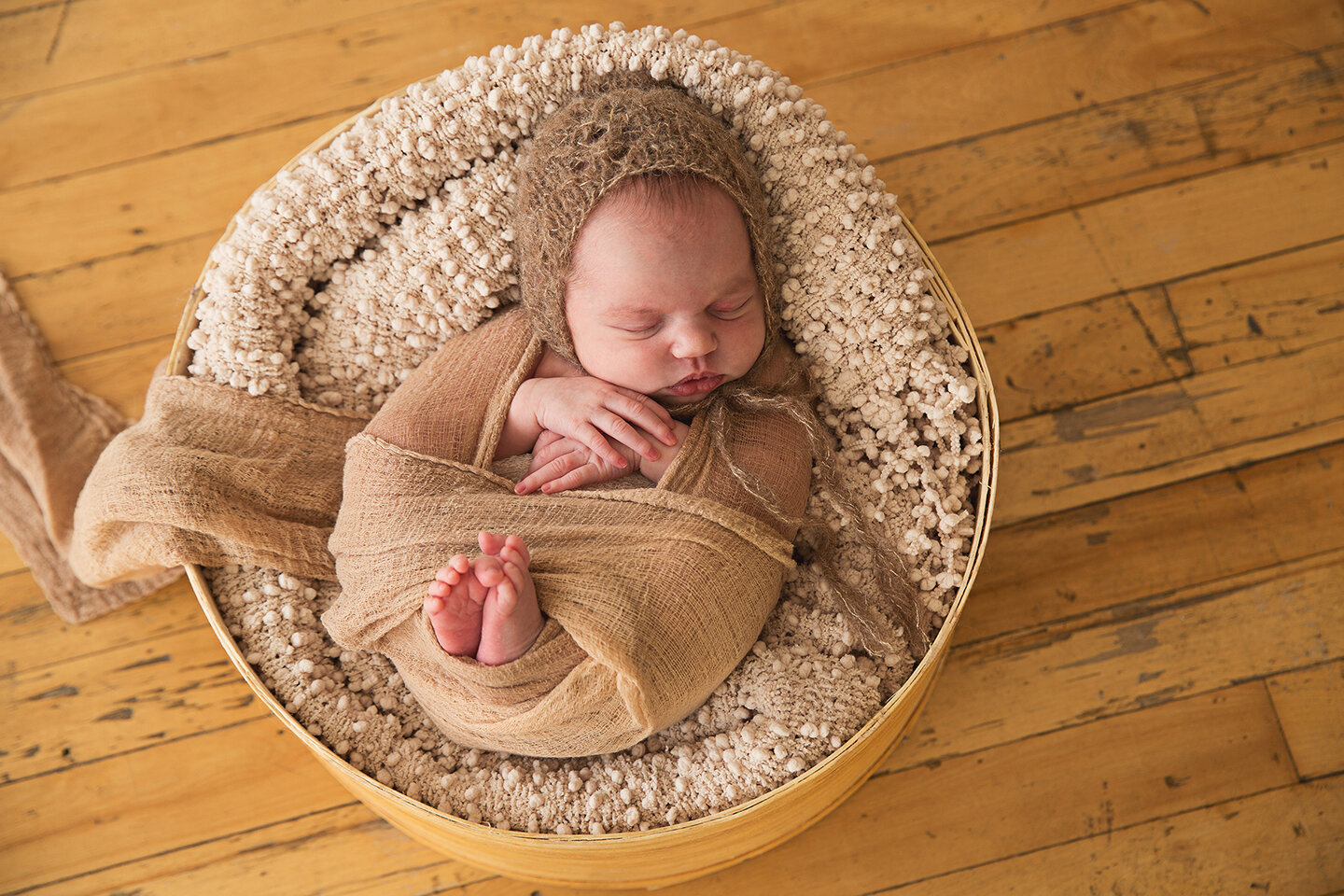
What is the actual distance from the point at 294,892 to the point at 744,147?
1.14 meters

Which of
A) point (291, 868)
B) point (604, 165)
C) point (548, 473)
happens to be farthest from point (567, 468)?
point (291, 868)

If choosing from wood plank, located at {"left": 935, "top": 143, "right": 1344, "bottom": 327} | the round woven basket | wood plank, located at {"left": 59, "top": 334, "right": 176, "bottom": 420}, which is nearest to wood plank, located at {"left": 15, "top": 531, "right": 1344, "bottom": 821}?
the round woven basket

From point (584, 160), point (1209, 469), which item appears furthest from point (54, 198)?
point (1209, 469)

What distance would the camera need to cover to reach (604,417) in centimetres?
116

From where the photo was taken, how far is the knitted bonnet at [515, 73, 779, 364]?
1.09 meters

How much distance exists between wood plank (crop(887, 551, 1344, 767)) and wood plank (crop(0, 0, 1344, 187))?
0.80 m

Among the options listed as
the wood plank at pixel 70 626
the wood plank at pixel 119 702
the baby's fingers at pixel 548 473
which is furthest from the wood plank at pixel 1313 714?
the wood plank at pixel 70 626

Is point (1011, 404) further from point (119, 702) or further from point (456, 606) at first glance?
point (119, 702)

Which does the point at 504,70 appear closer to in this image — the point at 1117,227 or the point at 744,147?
the point at 744,147

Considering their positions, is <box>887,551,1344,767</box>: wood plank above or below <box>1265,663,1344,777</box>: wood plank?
above

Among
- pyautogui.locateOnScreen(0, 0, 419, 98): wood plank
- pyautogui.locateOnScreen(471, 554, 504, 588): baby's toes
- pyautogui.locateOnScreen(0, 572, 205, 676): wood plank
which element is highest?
pyautogui.locateOnScreen(0, 0, 419, 98): wood plank

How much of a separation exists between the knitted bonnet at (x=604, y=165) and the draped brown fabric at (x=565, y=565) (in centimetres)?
13

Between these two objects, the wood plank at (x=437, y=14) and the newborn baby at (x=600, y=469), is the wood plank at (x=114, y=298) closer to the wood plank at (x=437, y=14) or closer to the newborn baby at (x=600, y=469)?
the wood plank at (x=437, y=14)

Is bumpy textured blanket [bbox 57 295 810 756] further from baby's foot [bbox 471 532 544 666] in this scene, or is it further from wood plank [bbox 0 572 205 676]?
wood plank [bbox 0 572 205 676]
